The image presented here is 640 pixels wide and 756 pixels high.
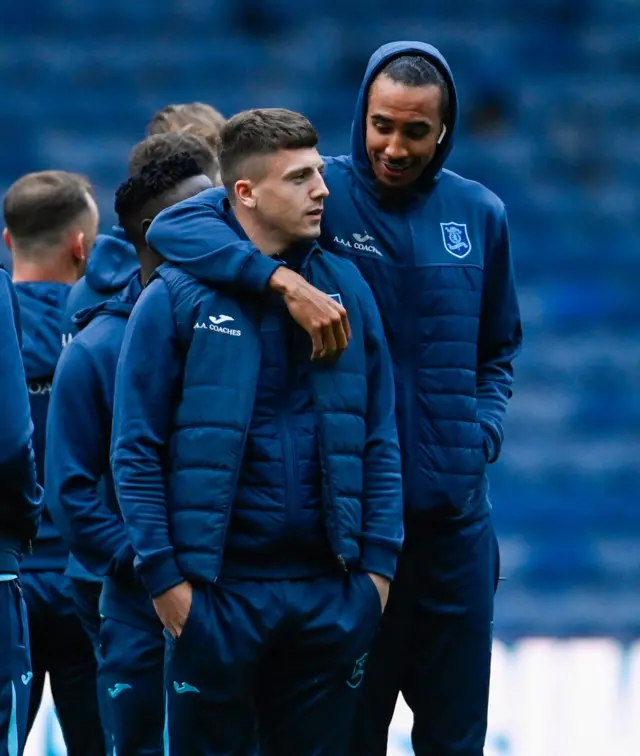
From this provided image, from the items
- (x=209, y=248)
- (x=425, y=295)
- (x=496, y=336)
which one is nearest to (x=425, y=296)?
(x=425, y=295)

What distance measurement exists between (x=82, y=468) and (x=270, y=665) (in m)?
0.70

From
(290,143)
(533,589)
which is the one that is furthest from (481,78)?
(290,143)

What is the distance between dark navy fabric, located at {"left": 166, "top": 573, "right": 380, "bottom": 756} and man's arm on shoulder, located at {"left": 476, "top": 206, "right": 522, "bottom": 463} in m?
0.65

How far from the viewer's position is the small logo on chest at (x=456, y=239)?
372 centimetres

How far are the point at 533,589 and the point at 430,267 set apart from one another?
182 inches

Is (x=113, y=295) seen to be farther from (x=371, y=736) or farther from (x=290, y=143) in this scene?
(x=371, y=736)

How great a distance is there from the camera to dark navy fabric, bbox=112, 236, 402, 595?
319 centimetres

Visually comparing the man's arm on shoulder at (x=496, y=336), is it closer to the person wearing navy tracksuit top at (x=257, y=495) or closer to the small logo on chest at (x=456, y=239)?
the small logo on chest at (x=456, y=239)

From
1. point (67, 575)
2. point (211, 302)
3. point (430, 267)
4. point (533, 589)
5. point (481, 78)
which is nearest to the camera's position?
point (211, 302)

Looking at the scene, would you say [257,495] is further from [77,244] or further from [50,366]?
[77,244]

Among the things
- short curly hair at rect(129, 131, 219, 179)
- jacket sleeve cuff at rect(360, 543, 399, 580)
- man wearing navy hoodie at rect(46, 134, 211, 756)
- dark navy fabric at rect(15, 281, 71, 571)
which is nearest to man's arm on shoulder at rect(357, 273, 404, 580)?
jacket sleeve cuff at rect(360, 543, 399, 580)

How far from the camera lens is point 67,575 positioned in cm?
406

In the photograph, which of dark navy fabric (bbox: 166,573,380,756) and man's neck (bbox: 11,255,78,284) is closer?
dark navy fabric (bbox: 166,573,380,756)

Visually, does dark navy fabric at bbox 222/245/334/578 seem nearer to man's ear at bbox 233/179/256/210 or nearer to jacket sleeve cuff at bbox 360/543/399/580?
jacket sleeve cuff at bbox 360/543/399/580
